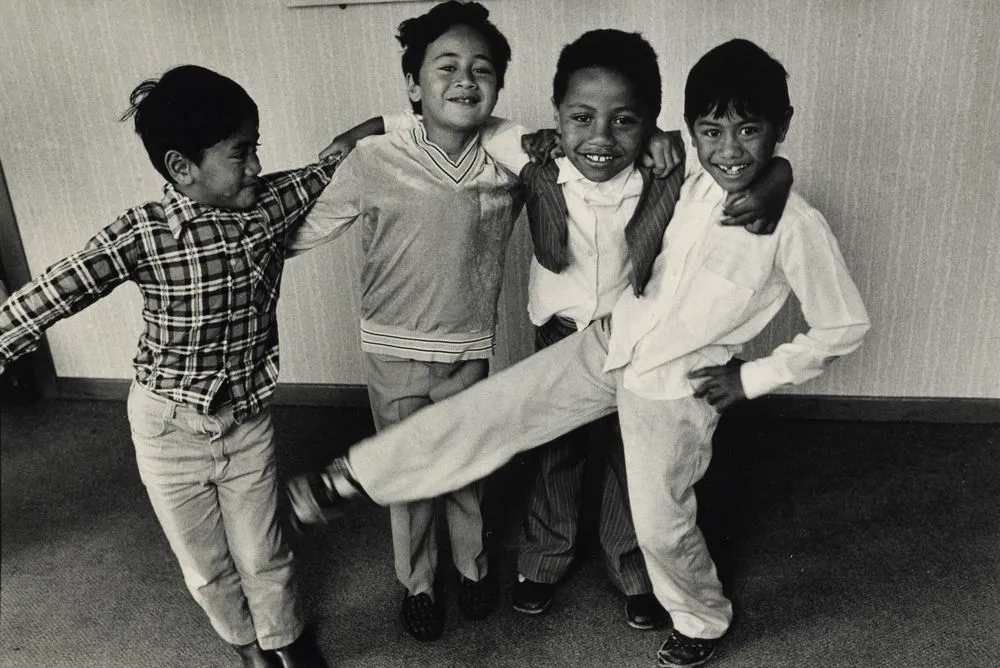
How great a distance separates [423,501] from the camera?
1.71 m

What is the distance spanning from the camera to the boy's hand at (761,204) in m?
1.35

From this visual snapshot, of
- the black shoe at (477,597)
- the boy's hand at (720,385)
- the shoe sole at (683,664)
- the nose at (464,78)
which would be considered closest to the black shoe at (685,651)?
the shoe sole at (683,664)

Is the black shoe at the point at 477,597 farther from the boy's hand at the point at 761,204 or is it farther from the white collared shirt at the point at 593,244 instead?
the boy's hand at the point at 761,204

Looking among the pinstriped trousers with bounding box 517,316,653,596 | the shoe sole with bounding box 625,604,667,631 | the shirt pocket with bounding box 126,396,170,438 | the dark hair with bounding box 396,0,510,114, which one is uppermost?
the dark hair with bounding box 396,0,510,114

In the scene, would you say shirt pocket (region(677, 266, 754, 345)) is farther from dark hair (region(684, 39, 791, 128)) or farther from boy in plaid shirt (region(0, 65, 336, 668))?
boy in plaid shirt (region(0, 65, 336, 668))

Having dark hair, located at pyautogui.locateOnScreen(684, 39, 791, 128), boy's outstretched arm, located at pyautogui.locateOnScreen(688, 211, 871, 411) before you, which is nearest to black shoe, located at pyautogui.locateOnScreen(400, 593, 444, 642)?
boy's outstretched arm, located at pyautogui.locateOnScreen(688, 211, 871, 411)

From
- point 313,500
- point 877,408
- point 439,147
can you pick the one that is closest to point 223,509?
point 313,500

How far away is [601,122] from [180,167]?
0.70 m

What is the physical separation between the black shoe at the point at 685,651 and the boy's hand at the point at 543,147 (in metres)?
0.92

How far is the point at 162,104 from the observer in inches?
54.7

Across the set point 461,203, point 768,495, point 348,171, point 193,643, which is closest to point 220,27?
point 348,171

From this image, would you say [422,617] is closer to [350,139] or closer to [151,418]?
[151,418]

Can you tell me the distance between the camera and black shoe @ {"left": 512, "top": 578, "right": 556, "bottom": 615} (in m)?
1.80

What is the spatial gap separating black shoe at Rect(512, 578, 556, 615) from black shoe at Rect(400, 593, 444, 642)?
16 centimetres
